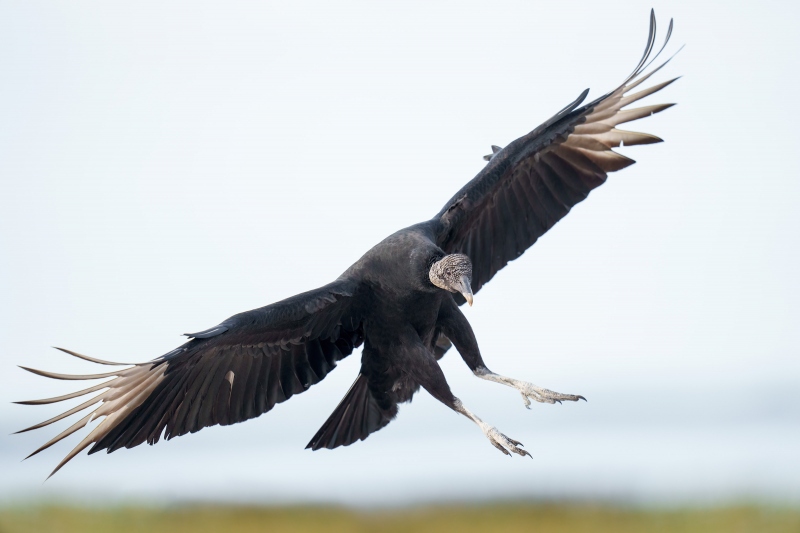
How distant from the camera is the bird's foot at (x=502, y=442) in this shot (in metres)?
4.63

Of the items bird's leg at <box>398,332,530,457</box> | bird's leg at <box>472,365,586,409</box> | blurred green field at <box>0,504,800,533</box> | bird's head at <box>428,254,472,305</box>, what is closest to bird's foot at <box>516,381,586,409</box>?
bird's leg at <box>472,365,586,409</box>

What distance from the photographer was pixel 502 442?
4.70 meters

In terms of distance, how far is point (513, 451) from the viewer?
4645 millimetres

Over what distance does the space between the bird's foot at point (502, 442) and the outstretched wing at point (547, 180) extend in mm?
1177

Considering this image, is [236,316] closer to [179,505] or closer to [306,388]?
[306,388]

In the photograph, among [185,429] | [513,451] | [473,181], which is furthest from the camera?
[473,181]

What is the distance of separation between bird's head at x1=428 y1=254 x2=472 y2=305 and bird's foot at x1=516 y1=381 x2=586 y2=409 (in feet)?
2.24

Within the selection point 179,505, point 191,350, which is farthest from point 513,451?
point 179,505

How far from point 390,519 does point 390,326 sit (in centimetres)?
226

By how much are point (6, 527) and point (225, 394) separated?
277 centimetres

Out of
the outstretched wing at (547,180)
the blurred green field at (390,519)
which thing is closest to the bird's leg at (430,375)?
the outstretched wing at (547,180)

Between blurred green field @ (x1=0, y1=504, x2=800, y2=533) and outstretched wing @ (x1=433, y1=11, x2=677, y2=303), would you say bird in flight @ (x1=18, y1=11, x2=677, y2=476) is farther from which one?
blurred green field @ (x1=0, y1=504, x2=800, y2=533)

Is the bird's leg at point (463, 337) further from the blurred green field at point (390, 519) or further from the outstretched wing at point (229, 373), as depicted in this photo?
the blurred green field at point (390, 519)

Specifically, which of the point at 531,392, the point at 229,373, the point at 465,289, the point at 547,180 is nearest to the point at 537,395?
the point at 531,392
